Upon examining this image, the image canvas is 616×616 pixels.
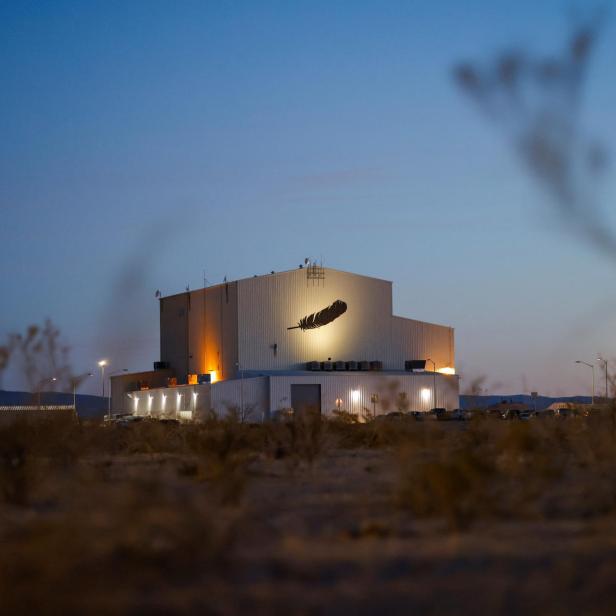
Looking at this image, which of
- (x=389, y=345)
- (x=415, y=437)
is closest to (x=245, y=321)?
(x=389, y=345)

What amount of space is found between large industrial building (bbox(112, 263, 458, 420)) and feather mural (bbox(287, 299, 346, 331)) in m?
0.07

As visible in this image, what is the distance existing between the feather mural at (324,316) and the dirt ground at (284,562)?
56.4 meters

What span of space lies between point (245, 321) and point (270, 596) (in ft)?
195

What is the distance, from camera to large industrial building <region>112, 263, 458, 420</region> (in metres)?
64.5

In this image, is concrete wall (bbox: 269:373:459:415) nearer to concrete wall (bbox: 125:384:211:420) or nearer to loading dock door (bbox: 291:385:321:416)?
loading dock door (bbox: 291:385:321:416)

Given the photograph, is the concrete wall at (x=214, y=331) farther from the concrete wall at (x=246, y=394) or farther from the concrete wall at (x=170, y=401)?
the concrete wall at (x=246, y=394)

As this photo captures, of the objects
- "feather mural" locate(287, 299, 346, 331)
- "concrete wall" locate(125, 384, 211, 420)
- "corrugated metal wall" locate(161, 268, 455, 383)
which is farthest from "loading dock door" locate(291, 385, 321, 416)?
"concrete wall" locate(125, 384, 211, 420)

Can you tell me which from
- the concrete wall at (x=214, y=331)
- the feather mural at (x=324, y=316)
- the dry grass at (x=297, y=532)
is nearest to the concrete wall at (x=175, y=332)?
the concrete wall at (x=214, y=331)

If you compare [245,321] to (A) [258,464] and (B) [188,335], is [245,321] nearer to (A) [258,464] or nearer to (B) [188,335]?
(B) [188,335]

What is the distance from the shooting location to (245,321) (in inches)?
2628

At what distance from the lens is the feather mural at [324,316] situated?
2665 inches

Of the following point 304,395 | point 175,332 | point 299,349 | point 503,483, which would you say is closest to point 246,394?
point 304,395

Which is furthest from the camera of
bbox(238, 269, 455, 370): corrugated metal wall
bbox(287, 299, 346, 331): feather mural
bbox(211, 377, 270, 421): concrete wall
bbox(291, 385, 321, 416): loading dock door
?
bbox(287, 299, 346, 331): feather mural

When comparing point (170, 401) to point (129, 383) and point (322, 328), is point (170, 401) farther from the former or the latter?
point (129, 383)
